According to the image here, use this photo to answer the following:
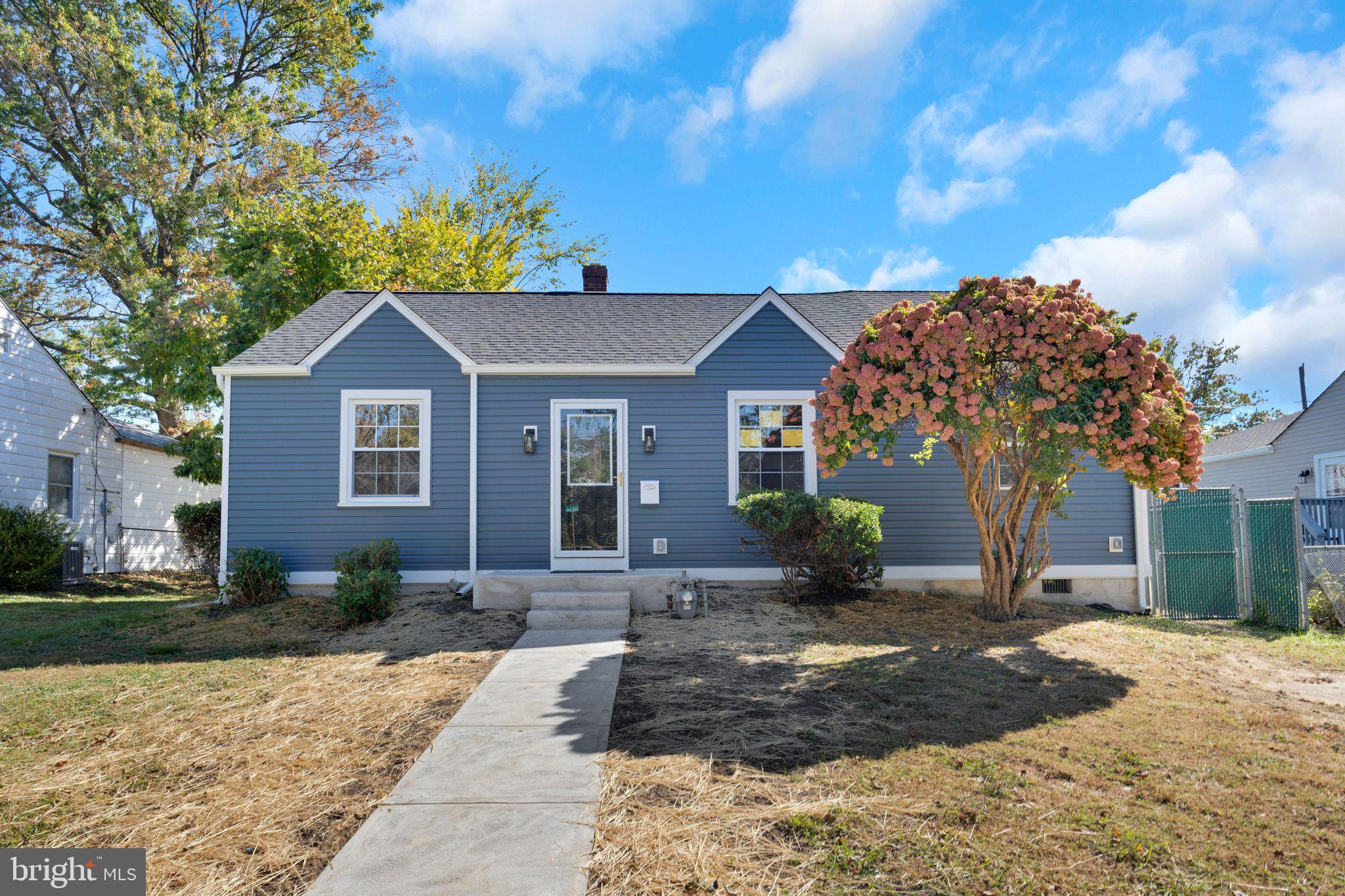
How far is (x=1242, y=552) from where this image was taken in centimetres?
923

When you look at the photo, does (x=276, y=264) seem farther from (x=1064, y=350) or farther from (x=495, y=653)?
(x=1064, y=350)

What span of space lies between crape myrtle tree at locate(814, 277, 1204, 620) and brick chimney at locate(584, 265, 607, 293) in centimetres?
664

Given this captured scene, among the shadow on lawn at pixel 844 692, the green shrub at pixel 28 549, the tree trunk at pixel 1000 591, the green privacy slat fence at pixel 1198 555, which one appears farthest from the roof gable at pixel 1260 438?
the green shrub at pixel 28 549

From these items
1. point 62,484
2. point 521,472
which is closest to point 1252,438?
point 521,472

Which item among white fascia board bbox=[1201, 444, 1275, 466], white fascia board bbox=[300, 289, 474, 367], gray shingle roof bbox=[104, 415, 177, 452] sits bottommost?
white fascia board bbox=[1201, 444, 1275, 466]

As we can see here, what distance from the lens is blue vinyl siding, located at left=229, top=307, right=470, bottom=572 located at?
9.65m

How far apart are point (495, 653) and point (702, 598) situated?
2741mm

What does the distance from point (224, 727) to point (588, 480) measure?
5.64m

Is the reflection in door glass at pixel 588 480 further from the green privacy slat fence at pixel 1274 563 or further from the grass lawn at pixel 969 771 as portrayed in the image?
the green privacy slat fence at pixel 1274 563

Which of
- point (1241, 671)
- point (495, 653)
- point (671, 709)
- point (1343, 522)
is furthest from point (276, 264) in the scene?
point (1343, 522)

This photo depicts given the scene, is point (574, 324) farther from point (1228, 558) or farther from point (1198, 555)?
point (1228, 558)

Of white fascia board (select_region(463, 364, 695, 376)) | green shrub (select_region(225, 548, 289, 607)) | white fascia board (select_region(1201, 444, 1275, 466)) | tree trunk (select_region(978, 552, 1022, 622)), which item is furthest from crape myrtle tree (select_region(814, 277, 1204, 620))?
white fascia board (select_region(1201, 444, 1275, 466))

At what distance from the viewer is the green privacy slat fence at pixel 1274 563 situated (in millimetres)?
8672

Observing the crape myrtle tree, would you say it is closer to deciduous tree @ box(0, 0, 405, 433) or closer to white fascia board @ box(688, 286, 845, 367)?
white fascia board @ box(688, 286, 845, 367)
